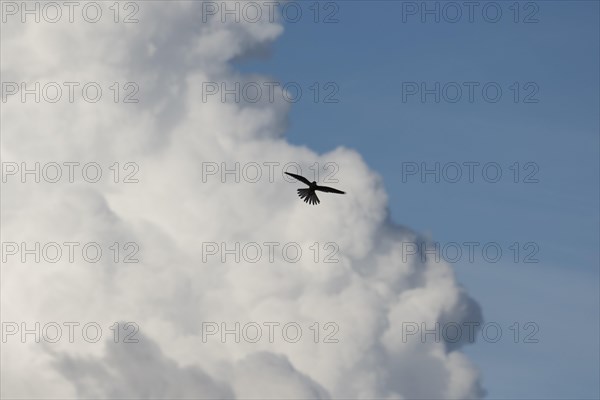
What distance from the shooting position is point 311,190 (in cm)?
18338
